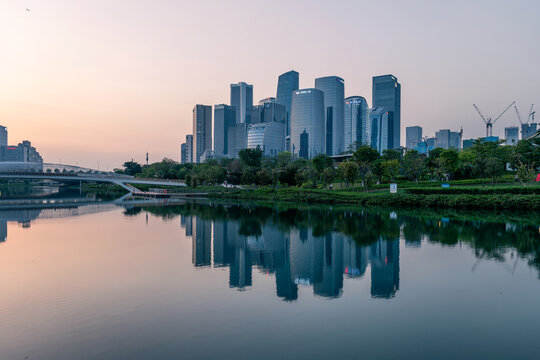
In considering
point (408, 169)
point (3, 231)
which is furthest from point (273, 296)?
point (408, 169)

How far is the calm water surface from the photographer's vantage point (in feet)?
32.7

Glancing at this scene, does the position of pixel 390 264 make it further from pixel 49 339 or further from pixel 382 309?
pixel 49 339

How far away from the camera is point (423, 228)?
31.5 meters

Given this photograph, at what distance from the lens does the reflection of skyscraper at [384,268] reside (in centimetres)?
1527

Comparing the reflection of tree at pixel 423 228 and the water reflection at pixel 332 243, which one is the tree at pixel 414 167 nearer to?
the reflection of tree at pixel 423 228

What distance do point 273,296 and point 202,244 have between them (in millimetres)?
12643

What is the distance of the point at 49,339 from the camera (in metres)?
10.2

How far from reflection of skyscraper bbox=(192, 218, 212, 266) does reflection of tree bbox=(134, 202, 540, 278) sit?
341cm

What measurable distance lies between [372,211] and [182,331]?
3840cm

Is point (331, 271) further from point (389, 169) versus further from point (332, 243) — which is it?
point (389, 169)

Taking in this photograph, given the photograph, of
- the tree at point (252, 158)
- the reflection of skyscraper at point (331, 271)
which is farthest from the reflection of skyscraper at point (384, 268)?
the tree at point (252, 158)

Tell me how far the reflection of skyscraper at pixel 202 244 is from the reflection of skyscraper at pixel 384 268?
31.6 feet

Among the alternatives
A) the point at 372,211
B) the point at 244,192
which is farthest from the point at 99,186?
the point at 372,211

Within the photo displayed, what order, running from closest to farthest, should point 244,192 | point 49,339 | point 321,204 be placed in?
point 49,339 → point 321,204 → point 244,192
